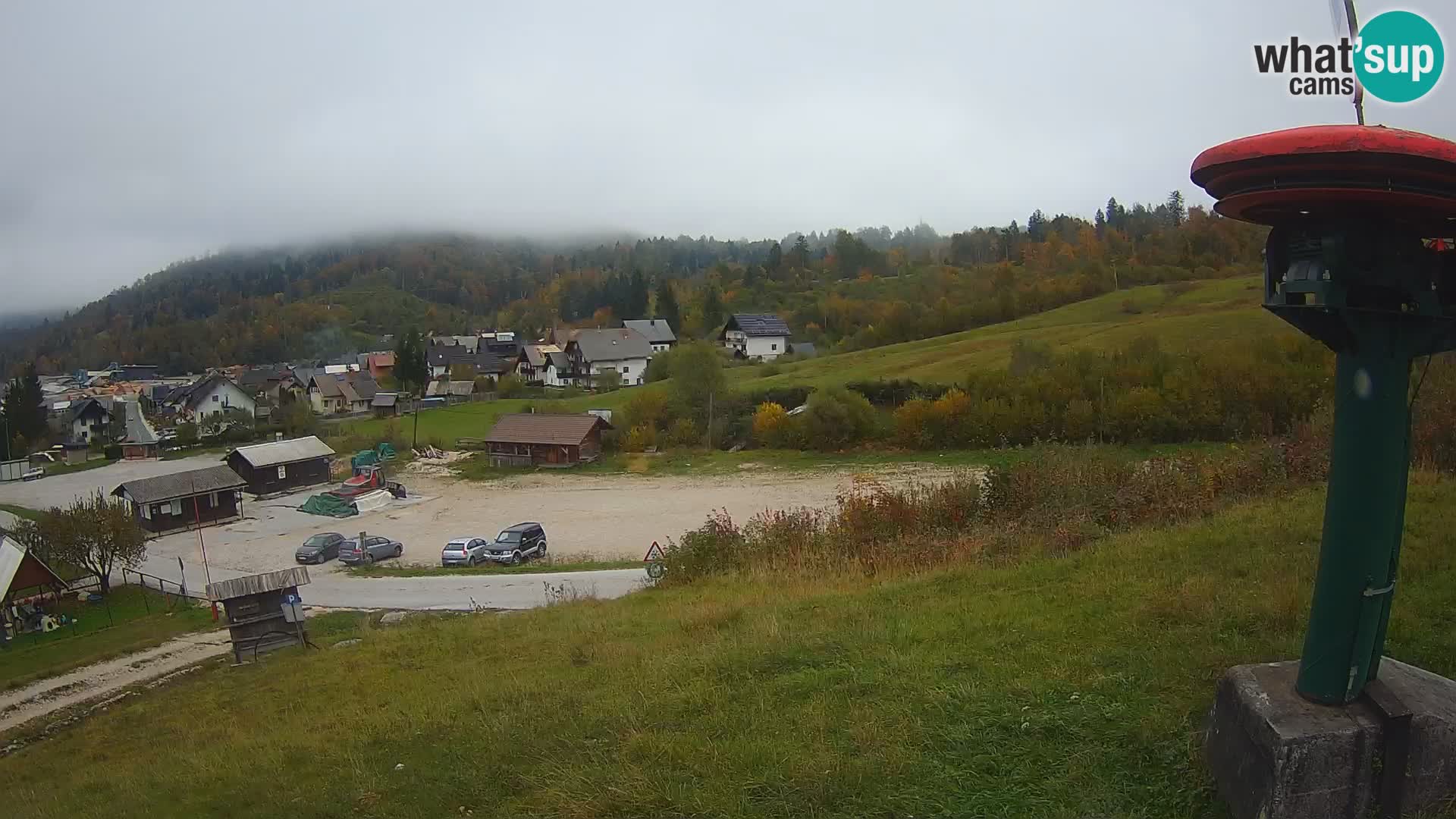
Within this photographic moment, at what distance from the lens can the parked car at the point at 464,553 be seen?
2725cm

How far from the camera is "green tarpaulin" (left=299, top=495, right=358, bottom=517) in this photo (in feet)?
129

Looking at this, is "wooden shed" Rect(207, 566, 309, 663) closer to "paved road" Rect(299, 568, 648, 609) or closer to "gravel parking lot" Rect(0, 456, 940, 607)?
"paved road" Rect(299, 568, 648, 609)

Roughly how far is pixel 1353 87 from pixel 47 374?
15075 centimetres

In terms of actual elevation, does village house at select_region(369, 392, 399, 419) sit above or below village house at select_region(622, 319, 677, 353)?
below

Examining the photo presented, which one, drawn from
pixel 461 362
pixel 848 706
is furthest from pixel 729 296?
pixel 848 706

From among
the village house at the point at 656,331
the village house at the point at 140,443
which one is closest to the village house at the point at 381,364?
the village house at the point at 656,331

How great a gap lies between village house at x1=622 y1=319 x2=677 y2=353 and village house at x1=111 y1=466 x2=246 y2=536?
2219 inches

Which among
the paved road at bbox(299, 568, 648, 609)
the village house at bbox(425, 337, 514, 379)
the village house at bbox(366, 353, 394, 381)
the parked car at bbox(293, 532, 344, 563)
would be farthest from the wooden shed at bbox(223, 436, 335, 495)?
the village house at bbox(366, 353, 394, 381)

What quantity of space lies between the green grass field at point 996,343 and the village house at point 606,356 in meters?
6.67

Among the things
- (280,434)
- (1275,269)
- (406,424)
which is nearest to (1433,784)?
(1275,269)

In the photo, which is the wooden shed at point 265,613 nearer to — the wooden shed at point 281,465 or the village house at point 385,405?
the wooden shed at point 281,465

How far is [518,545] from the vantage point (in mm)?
27281

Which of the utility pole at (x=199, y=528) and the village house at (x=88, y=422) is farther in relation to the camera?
the village house at (x=88, y=422)

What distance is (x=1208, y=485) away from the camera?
1112 cm
